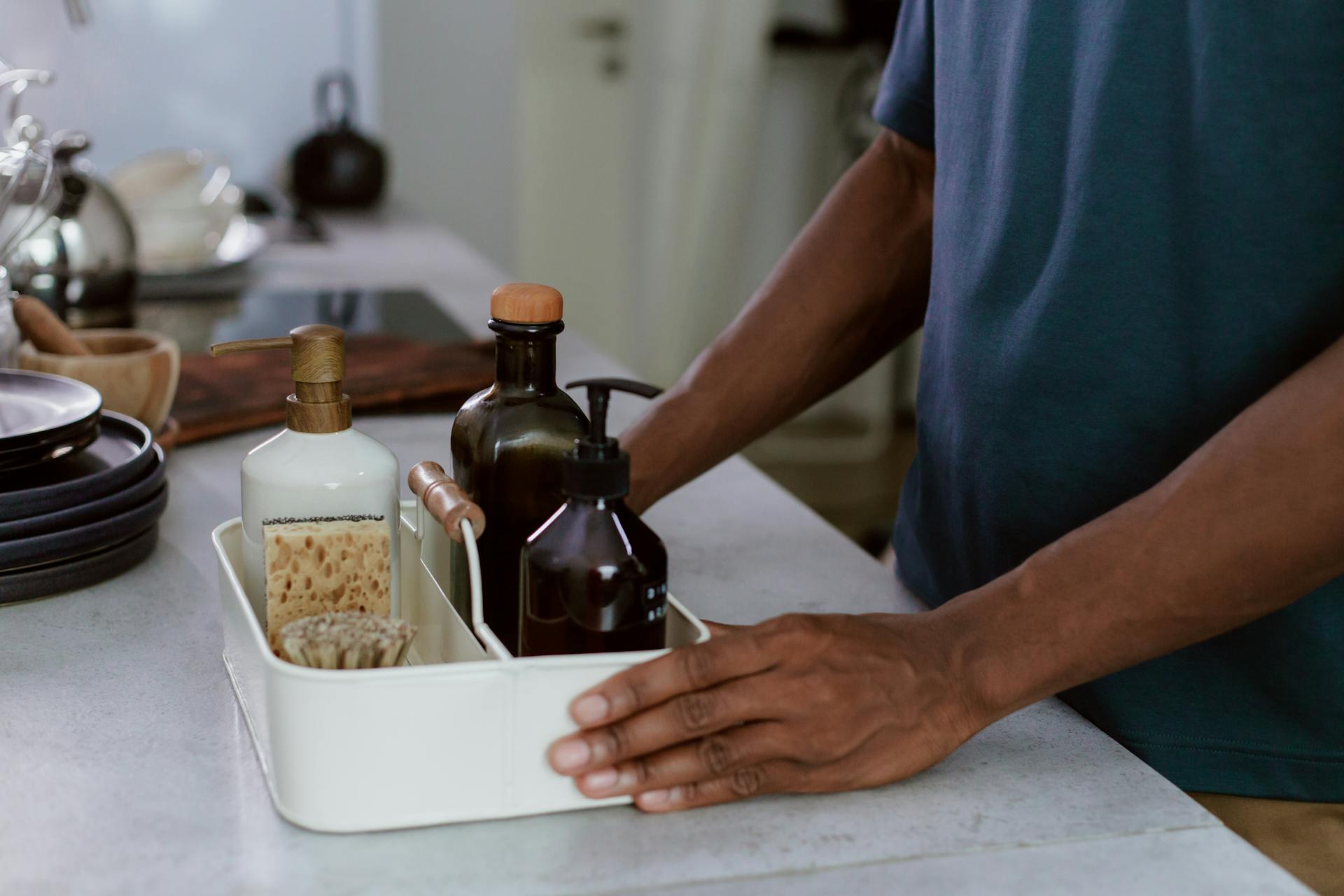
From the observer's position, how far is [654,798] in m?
0.67

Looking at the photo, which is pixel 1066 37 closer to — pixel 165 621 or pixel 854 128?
pixel 165 621

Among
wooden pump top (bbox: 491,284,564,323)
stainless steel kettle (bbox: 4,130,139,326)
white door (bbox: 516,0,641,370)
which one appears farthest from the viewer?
white door (bbox: 516,0,641,370)

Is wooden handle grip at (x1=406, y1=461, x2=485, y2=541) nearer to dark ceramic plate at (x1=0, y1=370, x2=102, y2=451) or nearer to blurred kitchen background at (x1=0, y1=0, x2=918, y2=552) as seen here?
dark ceramic plate at (x1=0, y1=370, x2=102, y2=451)

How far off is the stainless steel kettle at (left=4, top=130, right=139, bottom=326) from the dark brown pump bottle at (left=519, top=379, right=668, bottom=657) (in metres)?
1.18

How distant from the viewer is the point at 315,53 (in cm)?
284

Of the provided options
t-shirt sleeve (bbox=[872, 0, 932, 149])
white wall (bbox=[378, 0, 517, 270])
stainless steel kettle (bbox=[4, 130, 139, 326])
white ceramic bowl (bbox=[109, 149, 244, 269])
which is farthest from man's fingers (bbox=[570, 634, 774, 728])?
white wall (bbox=[378, 0, 517, 270])

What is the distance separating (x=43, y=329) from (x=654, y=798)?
807 millimetres

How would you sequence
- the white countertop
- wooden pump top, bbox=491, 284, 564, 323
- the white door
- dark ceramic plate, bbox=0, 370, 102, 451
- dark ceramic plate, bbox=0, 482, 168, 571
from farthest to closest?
1. the white door
2. dark ceramic plate, bbox=0, 370, 102, 451
3. dark ceramic plate, bbox=0, 482, 168, 571
4. wooden pump top, bbox=491, 284, 564, 323
5. the white countertop

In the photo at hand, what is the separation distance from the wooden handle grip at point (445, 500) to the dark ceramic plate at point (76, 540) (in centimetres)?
32

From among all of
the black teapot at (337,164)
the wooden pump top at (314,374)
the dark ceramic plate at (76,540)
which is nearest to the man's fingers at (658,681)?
the wooden pump top at (314,374)

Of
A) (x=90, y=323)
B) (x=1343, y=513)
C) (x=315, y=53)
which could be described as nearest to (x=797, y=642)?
(x=1343, y=513)

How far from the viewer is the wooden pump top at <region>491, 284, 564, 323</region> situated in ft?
2.40

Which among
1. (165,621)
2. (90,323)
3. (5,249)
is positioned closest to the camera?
(165,621)

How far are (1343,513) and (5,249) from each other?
1.01m
